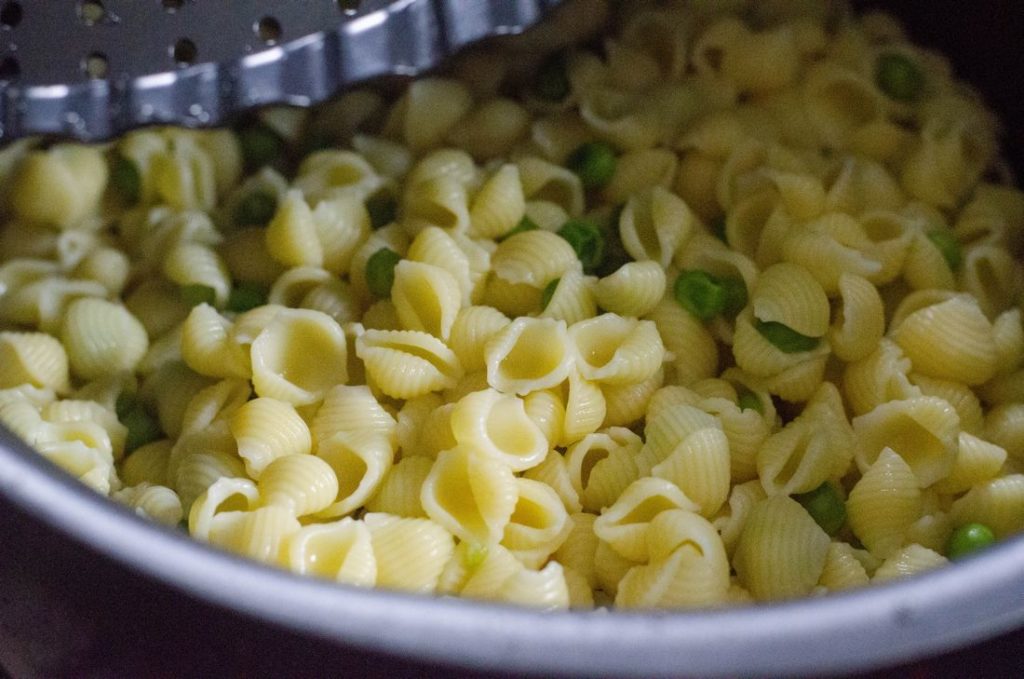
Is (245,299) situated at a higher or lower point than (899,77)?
lower

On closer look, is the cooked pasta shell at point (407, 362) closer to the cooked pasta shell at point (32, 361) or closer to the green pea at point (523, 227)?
the green pea at point (523, 227)

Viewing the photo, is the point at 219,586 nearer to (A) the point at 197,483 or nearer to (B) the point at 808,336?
(A) the point at 197,483

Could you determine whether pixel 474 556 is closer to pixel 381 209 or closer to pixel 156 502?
pixel 156 502

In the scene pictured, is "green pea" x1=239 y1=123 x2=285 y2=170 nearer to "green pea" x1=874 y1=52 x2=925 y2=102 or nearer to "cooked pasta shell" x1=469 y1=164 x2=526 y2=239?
"cooked pasta shell" x1=469 y1=164 x2=526 y2=239

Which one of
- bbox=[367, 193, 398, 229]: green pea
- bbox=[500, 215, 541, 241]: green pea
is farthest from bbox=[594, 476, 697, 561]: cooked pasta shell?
bbox=[367, 193, 398, 229]: green pea

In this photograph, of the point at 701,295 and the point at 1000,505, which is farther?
the point at 701,295

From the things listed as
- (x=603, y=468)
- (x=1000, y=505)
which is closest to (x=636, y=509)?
(x=603, y=468)

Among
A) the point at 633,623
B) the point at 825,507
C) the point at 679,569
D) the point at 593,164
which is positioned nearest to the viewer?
the point at 633,623
